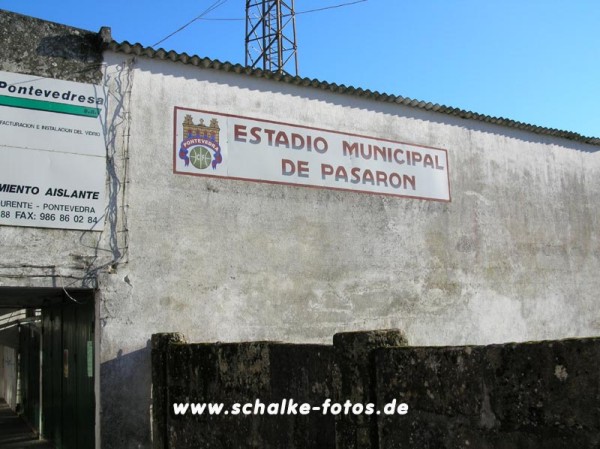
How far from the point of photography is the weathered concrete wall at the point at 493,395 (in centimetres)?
340

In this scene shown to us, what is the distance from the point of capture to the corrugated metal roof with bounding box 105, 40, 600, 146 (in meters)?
8.62

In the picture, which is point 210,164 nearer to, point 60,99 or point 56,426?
point 60,99

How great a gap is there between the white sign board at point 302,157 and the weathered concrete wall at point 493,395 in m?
5.04

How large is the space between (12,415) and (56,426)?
725 cm

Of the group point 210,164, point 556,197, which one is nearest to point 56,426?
point 210,164

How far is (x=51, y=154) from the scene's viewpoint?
7832 mm

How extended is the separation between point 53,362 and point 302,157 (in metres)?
6.46

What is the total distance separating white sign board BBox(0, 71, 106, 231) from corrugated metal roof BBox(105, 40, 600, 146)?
92cm

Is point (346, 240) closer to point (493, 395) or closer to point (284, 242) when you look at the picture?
point (284, 242)

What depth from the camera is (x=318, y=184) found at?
Result: 32.1 ft

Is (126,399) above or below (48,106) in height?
below

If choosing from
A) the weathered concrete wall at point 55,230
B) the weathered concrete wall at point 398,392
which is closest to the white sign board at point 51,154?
the weathered concrete wall at point 55,230

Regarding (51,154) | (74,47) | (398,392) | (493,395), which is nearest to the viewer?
(493,395)

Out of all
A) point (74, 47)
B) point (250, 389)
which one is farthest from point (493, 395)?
point (74, 47)
